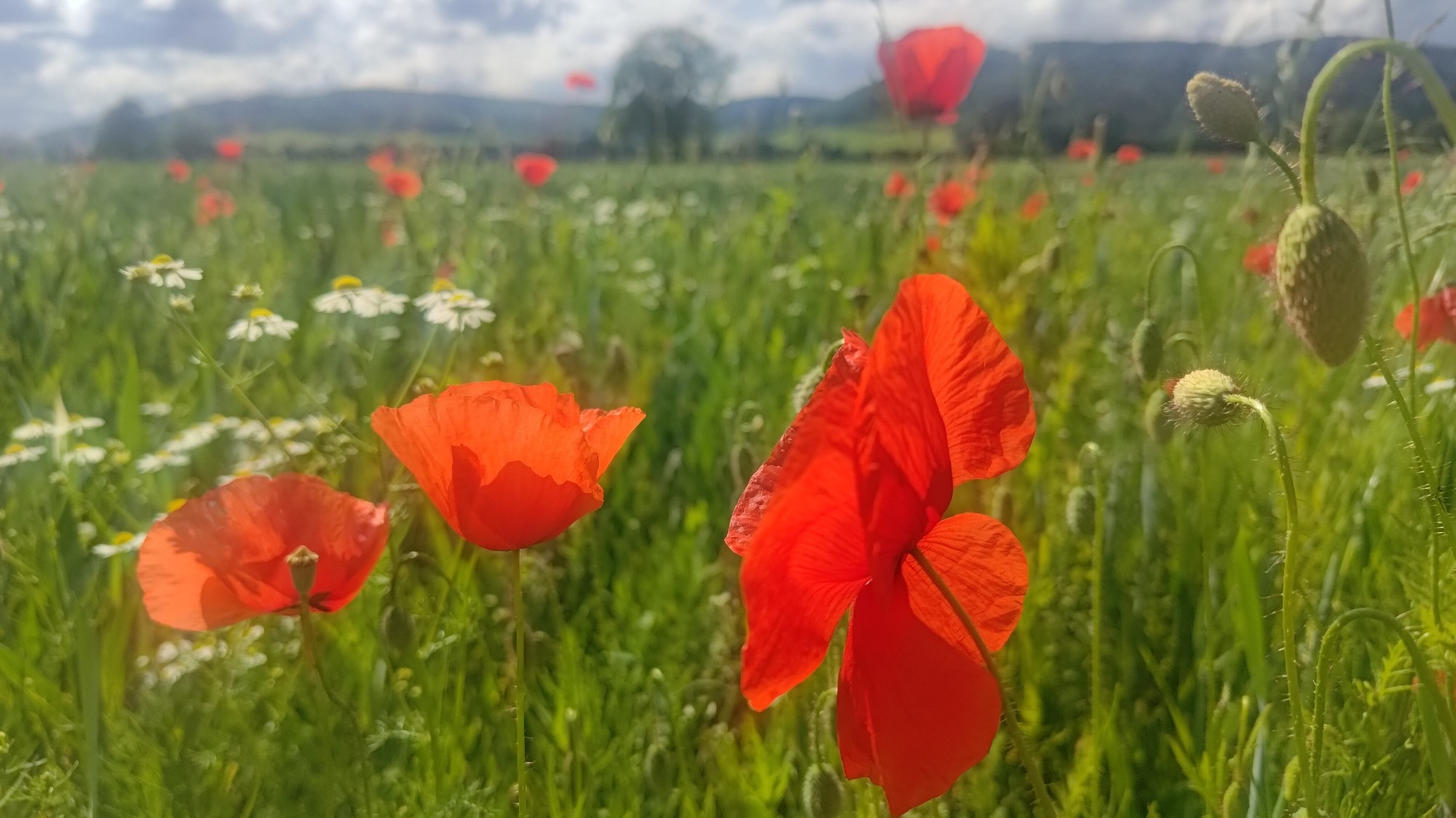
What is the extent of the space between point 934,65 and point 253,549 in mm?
1696

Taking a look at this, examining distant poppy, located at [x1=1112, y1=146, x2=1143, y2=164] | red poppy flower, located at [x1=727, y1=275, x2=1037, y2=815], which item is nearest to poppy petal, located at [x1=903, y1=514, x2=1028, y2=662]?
red poppy flower, located at [x1=727, y1=275, x2=1037, y2=815]

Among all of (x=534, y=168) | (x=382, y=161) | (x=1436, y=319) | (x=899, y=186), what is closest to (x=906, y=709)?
(x=1436, y=319)

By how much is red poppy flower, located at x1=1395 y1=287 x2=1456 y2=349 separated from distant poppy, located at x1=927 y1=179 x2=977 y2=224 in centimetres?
224

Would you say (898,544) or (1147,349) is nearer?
(898,544)

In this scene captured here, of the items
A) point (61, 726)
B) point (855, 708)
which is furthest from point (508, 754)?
point (855, 708)

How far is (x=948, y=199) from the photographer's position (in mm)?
3635

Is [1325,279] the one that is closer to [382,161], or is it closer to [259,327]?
[259,327]

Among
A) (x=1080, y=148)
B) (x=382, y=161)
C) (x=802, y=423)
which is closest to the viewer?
(x=802, y=423)

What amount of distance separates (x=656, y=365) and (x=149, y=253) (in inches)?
65.5

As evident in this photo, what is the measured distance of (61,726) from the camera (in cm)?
114

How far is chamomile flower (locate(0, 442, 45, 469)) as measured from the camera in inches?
61.4

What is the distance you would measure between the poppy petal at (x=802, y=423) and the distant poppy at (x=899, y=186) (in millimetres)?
3206

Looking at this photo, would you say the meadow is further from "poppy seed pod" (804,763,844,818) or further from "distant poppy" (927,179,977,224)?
"distant poppy" (927,179,977,224)

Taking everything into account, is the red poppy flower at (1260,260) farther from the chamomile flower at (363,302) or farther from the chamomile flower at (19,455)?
the chamomile flower at (19,455)
